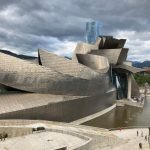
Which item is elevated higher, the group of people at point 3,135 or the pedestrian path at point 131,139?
the group of people at point 3,135

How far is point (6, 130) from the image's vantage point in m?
26.7

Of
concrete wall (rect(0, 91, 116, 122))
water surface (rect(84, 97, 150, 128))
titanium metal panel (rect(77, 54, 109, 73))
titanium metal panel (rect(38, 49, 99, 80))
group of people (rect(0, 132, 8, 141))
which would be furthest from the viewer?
titanium metal panel (rect(77, 54, 109, 73))

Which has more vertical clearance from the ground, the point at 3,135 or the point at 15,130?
the point at 15,130

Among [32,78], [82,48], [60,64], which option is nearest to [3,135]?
[32,78]

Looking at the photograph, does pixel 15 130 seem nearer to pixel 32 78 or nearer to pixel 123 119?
pixel 32 78

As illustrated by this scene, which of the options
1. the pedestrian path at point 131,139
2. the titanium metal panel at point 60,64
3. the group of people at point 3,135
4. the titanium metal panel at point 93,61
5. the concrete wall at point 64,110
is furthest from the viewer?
the titanium metal panel at point 93,61

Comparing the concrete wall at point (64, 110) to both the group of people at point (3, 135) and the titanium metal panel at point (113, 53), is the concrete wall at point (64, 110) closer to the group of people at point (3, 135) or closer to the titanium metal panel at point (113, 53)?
the group of people at point (3, 135)

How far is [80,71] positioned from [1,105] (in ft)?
43.8

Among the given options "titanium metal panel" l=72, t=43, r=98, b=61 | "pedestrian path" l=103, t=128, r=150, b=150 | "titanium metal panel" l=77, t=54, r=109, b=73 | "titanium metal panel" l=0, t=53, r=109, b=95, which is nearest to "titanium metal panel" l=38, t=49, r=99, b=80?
"titanium metal panel" l=0, t=53, r=109, b=95

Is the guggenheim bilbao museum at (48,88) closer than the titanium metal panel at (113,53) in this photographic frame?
Result: Yes

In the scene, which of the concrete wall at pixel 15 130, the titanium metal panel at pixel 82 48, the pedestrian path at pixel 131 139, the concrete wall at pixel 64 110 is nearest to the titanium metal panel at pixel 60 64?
the concrete wall at pixel 64 110

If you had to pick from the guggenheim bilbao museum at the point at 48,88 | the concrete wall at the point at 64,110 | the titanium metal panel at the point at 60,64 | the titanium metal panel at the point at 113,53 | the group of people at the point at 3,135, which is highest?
the titanium metal panel at the point at 113,53

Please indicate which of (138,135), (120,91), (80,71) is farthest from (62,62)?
(120,91)

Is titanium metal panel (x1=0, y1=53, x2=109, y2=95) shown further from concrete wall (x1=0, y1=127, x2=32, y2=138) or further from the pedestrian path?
concrete wall (x1=0, y1=127, x2=32, y2=138)
